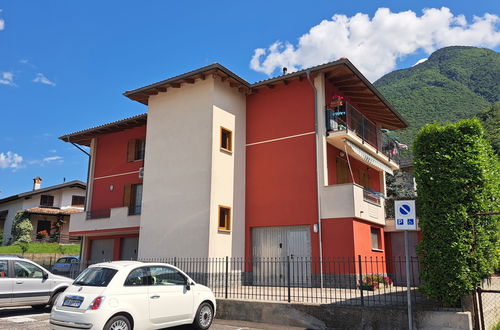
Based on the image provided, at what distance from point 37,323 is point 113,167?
1332 cm

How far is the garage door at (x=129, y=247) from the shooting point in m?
21.1

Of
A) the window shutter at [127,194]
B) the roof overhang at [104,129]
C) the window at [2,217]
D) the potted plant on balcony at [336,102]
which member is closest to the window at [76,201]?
the window at [2,217]

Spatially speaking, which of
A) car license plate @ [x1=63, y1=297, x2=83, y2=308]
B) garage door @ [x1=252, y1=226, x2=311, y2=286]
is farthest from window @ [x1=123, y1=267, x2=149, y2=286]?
garage door @ [x1=252, y1=226, x2=311, y2=286]

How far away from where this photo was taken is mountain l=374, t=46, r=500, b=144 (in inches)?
1966

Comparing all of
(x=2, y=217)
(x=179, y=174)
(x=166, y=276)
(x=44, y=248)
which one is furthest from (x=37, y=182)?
(x=166, y=276)

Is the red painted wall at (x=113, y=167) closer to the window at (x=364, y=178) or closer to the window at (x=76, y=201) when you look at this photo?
the window at (x=364, y=178)

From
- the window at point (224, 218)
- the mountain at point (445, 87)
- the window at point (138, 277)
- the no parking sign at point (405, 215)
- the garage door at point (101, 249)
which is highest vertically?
the mountain at point (445, 87)

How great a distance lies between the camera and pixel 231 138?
58.4ft

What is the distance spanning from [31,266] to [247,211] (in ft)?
28.6

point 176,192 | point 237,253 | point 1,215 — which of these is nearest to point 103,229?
point 176,192

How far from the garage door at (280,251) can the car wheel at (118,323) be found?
8.34 meters

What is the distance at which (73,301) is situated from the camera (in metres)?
7.95

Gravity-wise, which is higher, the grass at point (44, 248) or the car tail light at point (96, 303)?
the grass at point (44, 248)

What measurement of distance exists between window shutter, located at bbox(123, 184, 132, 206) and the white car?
42.8 feet
